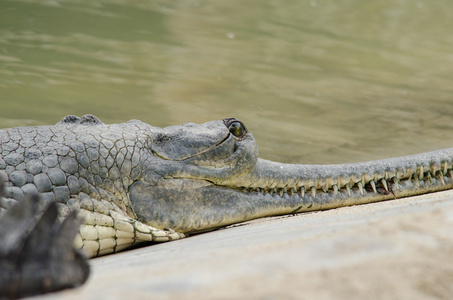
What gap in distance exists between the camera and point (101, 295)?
157 centimetres

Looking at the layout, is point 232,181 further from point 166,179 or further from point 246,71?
point 246,71

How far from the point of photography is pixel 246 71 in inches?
409

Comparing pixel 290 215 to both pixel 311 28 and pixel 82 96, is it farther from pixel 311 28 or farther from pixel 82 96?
pixel 311 28

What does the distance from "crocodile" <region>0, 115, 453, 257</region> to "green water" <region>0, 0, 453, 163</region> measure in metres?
3.12

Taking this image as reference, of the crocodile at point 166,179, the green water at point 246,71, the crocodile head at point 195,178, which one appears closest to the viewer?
the crocodile at point 166,179

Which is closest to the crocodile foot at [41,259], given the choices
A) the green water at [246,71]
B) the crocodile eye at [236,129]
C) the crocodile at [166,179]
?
the crocodile at [166,179]

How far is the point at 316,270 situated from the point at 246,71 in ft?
29.1

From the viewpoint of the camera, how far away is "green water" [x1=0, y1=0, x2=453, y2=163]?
7.83 metres

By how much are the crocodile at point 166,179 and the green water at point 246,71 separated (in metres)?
3.12

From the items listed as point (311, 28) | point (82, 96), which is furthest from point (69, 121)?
point (311, 28)

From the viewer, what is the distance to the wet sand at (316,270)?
159 centimetres

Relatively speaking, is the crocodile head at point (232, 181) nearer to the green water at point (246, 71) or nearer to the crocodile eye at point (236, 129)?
the crocodile eye at point (236, 129)

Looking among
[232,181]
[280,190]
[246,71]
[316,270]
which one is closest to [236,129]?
[232,181]

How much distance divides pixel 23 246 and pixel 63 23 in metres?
10.5
